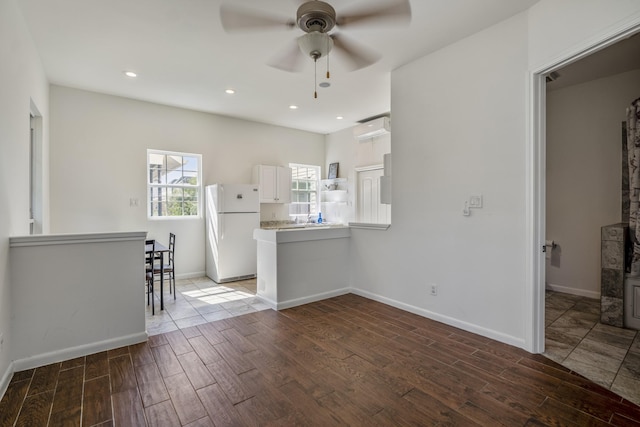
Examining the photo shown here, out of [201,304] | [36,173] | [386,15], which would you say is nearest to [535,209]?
[386,15]

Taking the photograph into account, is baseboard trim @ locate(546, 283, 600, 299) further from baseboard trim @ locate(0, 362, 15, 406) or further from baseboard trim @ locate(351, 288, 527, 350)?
baseboard trim @ locate(0, 362, 15, 406)

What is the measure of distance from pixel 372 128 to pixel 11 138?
4.78 m

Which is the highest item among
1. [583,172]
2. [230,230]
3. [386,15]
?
[386,15]

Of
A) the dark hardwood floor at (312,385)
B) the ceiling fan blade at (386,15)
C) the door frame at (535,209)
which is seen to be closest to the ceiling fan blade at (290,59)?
the ceiling fan blade at (386,15)

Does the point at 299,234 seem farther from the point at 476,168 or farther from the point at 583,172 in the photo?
the point at 583,172

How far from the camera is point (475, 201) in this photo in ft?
9.63

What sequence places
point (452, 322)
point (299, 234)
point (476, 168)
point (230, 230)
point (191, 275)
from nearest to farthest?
1. point (476, 168)
2. point (452, 322)
3. point (299, 234)
4. point (230, 230)
5. point (191, 275)

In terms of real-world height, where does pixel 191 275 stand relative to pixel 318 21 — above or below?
below

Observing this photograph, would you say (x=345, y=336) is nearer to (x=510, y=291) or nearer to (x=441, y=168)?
(x=510, y=291)

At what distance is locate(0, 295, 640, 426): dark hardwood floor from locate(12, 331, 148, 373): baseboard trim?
0.07 metres

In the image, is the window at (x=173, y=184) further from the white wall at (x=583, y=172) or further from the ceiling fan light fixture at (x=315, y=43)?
the white wall at (x=583, y=172)

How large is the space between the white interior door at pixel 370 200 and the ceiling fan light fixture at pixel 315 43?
12.2 feet

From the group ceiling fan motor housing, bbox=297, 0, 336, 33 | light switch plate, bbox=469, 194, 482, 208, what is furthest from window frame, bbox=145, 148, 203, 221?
light switch plate, bbox=469, 194, 482, 208

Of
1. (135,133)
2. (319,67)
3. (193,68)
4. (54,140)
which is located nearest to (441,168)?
(319,67)
